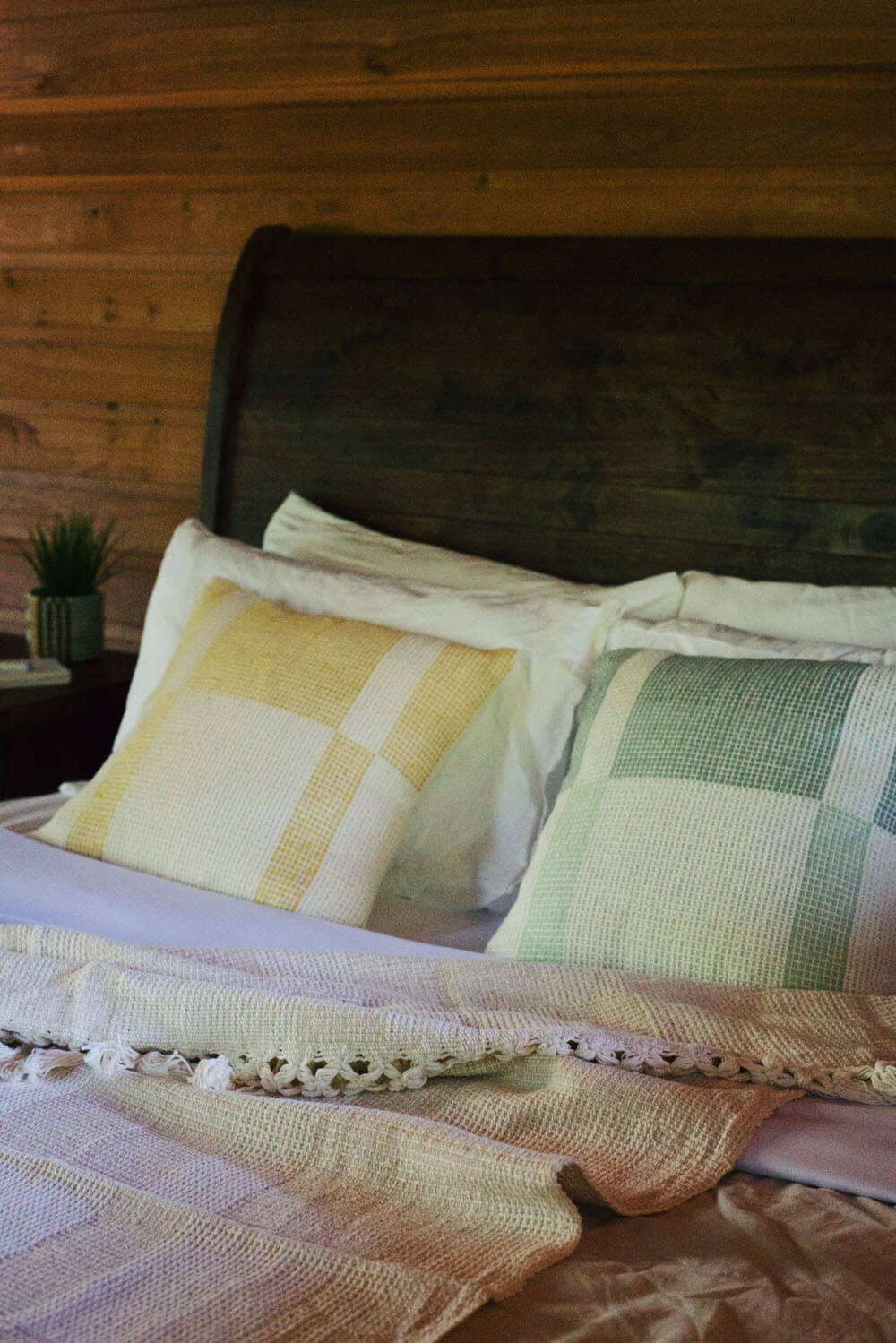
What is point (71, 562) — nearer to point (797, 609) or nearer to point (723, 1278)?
point (797, 609)

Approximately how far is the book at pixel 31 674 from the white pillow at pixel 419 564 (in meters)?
0.43

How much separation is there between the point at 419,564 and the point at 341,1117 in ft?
3.87

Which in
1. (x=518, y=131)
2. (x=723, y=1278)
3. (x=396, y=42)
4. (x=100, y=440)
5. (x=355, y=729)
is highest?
(x=396, y=42)

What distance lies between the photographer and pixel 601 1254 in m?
0.91

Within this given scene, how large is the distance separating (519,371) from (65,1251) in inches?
61.3

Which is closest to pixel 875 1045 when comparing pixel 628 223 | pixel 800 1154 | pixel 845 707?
pixel 800 1154

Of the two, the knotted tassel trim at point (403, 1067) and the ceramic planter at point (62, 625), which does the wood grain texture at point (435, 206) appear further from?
the knotted tassel trim at point (403, 1067)

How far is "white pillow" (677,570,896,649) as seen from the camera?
176 centimetres

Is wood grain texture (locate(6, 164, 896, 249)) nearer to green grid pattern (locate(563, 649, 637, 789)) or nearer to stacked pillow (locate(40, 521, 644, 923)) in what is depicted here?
stacked pillow (locate(40, 521, 644, 923))

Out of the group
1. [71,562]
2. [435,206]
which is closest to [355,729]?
[71,562]

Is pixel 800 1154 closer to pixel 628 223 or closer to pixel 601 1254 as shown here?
pixel 601 1254

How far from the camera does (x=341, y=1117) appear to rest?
996mm

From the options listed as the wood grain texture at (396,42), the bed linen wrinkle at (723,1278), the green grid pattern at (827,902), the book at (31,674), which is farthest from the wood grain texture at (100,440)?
the bed linen wrinkle at (723,1278)

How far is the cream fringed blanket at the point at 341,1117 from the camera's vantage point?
815 mm
